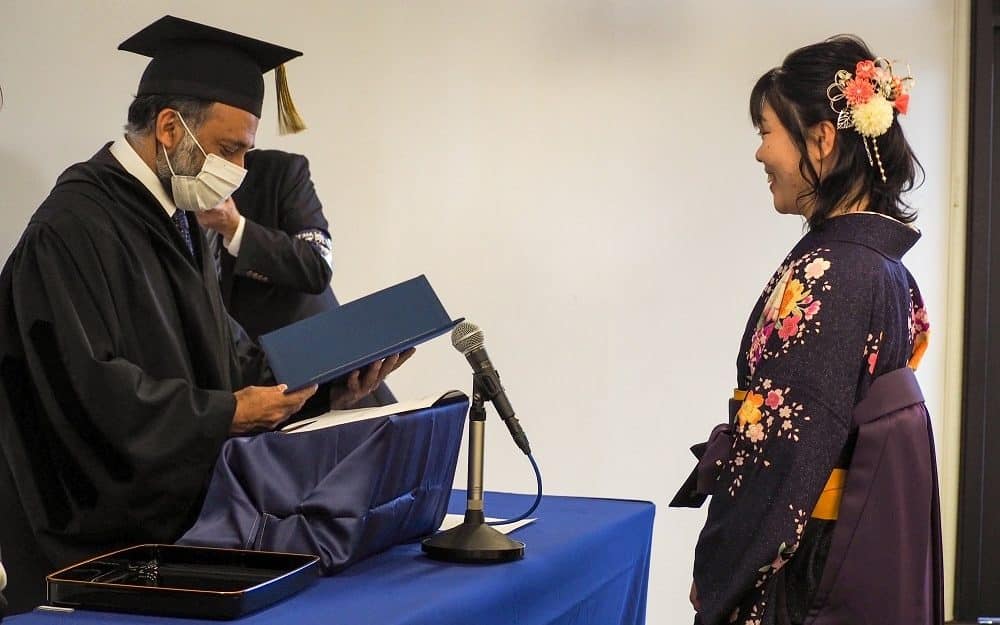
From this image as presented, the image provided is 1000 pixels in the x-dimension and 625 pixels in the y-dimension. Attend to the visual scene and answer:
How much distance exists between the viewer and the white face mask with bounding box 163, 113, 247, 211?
7.78ft

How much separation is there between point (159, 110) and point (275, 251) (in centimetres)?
78

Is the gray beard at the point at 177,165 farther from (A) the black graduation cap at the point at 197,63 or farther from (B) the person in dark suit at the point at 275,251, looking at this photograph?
(B) the person in dark suit at the point at 275,251

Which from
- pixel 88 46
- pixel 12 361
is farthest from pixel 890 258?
pixel 88 46

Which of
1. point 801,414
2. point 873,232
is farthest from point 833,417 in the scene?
point 873,232

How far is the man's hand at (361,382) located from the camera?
2223 mm

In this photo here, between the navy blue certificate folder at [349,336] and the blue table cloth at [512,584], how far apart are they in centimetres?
33

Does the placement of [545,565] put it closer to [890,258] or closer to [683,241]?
[890,258]

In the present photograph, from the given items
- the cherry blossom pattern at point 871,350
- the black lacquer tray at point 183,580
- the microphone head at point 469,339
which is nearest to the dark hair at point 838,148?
the cherry blossom pattern at point 871,350

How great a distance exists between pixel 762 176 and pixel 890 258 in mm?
2569

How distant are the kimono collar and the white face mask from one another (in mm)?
1252

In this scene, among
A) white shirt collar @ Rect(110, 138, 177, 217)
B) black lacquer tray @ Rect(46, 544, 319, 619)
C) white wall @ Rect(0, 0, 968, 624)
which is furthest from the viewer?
white wall @ Rect(0, 0, 968, 624)

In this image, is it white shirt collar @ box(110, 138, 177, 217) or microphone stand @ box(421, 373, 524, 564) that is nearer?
microphone stand @ box(421, 373, 524, 564)

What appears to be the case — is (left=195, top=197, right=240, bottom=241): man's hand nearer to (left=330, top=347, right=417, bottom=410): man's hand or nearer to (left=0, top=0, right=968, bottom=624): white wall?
(left=330, top=347, right=417, bottom=410): man's hand

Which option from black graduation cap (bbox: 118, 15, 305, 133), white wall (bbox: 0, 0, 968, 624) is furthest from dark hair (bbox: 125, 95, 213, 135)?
white wall (bbox: 0, 0, 968, 624)
